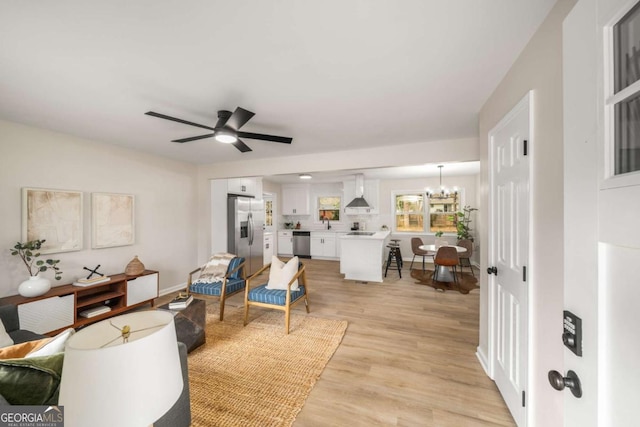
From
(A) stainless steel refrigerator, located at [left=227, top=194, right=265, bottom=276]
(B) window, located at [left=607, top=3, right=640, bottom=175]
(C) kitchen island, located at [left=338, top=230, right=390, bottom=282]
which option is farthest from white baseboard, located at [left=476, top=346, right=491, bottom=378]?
(A) stainless steel refrigerator, located at [left=227, top=194, right=265, bottom=276]

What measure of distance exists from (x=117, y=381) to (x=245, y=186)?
190 inches

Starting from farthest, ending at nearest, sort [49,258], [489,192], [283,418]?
[49,258] → [489,192] → [283,418]

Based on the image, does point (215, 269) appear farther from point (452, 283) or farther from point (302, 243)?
point (452, 283)

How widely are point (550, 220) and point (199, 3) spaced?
2024 mm

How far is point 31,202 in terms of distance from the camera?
2701mm

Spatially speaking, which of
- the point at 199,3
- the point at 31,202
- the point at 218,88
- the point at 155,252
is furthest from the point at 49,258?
the point at 199,3

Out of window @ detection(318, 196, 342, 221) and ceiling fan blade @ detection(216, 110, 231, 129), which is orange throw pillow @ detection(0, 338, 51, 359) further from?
window @ detection(318, 196, 342, 221)

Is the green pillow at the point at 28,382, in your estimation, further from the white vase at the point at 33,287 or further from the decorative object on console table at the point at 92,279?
the decorative object on console table at the point at 92,279

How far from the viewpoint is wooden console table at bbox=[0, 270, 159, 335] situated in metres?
2.45

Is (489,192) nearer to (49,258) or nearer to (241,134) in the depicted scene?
(241,134)

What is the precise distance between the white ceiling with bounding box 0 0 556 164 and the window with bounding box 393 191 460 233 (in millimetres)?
4343

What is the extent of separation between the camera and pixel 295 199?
306 inches

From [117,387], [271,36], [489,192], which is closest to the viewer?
[117,387]

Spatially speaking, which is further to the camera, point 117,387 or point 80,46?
point 80,46
